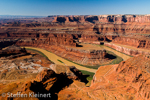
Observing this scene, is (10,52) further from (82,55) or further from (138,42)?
(138,42)

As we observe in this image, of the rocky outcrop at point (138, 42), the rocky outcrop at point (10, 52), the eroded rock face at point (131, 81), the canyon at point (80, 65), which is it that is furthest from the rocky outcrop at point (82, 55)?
the rocky outcrop at point (138, 42)

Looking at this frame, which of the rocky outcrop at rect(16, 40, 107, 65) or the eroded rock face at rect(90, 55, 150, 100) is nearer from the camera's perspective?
the eroded rock face at rect(90, 55, 150, 100)

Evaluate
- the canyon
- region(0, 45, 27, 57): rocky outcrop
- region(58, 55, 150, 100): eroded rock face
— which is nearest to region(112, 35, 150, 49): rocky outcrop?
the canyon

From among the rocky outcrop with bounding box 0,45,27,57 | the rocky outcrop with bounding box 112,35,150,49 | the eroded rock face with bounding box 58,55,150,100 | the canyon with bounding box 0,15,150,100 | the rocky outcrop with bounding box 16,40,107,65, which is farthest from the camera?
the rocky outcrop with bounding box 112,35,150,49

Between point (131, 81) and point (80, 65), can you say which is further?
point (80, 65)

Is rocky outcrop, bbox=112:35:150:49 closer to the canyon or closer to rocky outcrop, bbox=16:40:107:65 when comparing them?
Answer: the canyon

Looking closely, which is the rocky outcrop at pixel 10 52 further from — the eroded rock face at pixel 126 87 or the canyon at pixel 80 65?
the eroded rock face at pixel 126 87

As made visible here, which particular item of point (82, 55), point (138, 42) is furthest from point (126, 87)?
point (138, 42)

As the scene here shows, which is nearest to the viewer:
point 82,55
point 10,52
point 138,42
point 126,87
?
point 126,87

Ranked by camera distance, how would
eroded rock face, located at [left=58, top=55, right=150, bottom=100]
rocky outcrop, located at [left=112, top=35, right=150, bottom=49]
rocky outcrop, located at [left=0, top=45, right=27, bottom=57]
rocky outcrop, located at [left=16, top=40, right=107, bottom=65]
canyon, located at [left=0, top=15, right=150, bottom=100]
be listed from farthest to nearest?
rocky outcrop, located at [left=112, top=35, right=150, bottom=49] → rocky outcrop, located at [left=16, top=40, right=107, bottom=65] → rocky outcrop, located at [left=0, top=45, right=27, bottom=57] → canyon, located at [left=0, top=15, right=150, bottom=100] → eroded rock face, located at [left=58, top=55, right=150, bottom=100]

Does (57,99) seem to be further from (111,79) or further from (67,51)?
(67,51)

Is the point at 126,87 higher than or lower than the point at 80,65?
higher

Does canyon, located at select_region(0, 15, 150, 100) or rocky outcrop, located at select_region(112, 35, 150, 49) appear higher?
rocky outcrop, located at select_region(112, 35, 150, 49)

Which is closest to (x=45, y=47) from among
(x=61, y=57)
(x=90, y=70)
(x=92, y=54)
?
(x=61, y=57)
